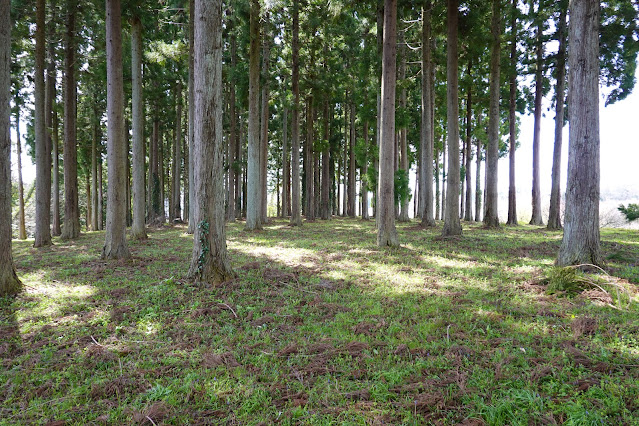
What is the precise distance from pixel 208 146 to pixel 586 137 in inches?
277

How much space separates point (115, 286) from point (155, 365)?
3.45 metres

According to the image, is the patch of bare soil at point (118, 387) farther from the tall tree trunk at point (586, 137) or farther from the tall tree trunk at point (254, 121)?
the tall tree trunk at point (254, 121)

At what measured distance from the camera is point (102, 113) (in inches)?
815

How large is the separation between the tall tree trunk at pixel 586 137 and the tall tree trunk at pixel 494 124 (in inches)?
313

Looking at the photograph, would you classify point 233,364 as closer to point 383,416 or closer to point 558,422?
point 383,416

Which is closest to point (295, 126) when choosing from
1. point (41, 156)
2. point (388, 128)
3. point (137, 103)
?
point (137, 103)

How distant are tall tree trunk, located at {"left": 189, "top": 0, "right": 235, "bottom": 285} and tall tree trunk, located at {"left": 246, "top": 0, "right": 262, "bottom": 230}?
8032 millimetres

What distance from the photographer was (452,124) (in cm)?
1120

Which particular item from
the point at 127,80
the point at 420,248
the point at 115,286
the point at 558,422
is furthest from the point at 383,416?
the point at 127,80

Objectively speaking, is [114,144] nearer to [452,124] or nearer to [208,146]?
[208,146]

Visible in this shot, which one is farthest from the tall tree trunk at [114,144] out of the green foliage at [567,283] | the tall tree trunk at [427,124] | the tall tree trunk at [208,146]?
the tall tree trunk at [427,124]

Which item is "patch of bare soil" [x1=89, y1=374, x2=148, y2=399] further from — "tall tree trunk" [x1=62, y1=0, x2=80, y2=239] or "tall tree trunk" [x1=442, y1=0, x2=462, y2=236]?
"tall tree trunk" [x1=62, y1=0, x2=80, y2=239]

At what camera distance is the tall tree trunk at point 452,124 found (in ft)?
35.9

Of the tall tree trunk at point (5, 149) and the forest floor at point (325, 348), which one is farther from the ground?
the tall tree trunk at point (5, 149)
